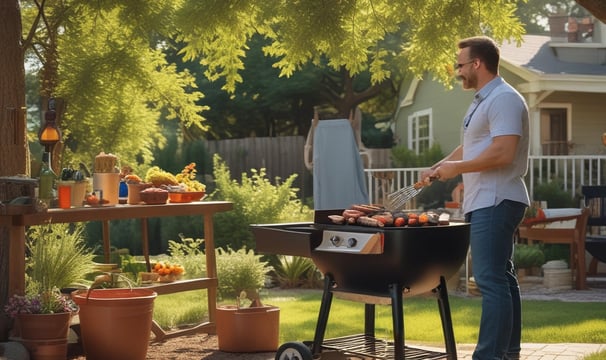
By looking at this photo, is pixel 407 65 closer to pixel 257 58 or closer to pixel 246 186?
pixel 246 186

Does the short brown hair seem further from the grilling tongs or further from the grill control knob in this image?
the grill control knob

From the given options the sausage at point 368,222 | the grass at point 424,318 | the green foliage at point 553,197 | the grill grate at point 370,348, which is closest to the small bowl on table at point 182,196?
the grass at point 424,318

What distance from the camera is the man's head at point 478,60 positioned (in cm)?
594

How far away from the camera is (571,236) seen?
1233 cm

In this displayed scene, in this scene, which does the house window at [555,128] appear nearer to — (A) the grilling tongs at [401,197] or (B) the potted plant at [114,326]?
(A) the grilling tongs at [401,197]

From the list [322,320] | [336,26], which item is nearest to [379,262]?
[322,320]

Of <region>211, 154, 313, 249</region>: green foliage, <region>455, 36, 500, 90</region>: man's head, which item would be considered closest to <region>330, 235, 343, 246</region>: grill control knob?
<region>455, 36, 500, 90</region>: man's head

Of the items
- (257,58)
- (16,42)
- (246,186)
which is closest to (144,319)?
(16,42)

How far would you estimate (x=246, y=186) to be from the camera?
48.0 feet

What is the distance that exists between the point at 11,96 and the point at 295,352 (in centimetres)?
310

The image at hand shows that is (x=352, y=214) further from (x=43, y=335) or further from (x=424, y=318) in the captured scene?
(x=424, y=318)

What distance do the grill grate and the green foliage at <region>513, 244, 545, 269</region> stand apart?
20.0 ft

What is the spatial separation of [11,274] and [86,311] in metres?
0.56

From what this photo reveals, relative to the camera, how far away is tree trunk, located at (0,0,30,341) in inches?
293
